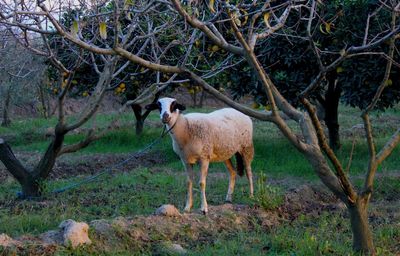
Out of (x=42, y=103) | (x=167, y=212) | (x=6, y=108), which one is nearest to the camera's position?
(x=167, y=212)

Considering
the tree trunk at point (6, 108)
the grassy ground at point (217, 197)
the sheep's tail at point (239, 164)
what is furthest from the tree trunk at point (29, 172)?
the tree trunk at point (6, 108)

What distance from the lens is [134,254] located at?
25.5ft

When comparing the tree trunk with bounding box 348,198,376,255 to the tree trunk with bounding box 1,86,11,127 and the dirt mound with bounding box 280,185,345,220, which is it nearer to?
the dirt mound with bounding box 280,185,345,220

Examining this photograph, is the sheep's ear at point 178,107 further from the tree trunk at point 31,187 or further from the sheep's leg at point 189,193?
the tree trunk at point 31,187

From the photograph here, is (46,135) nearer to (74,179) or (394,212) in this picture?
(74,179)

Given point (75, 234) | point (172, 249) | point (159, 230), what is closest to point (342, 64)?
point (159, 230)

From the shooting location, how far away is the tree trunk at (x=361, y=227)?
23.8ft

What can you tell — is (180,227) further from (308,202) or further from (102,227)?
(308,202)

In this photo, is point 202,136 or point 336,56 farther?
point 336,56

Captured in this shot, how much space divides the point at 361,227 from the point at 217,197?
4.44 metres

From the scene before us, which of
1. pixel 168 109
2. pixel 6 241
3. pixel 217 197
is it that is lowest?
pixel 217 197

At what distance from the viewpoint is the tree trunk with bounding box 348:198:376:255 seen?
7246 millimetres

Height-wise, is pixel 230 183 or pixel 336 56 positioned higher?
pixel 336 56

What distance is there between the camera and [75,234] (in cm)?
745
